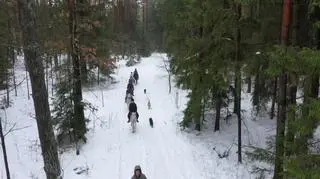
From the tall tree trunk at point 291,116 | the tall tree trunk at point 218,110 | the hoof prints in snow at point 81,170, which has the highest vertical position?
the tall tree trunk at point 291,116

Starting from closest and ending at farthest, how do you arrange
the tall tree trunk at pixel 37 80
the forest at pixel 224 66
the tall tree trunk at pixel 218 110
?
the tall tree trunk at pixel 37 80
the forest at pixel 224 66
the tall tree trunk at pixel 218 110

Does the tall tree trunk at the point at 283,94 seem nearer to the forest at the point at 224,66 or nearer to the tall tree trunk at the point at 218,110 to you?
the forest at the point at 224,66

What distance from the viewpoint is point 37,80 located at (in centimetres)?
525

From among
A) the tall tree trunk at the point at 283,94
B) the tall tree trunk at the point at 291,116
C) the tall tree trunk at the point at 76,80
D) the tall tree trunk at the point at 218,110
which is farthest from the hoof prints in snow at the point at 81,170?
the tall tree trunk at the point at 291,116

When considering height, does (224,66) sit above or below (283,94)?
above

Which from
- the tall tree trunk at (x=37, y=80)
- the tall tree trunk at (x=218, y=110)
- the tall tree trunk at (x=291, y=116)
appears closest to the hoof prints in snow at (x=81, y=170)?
the tall tree trunk at (x=218, y=110)

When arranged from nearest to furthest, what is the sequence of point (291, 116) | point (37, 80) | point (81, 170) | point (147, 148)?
point (37, 80) → point (291, 116) → point (81, 170) → point (147, 148)

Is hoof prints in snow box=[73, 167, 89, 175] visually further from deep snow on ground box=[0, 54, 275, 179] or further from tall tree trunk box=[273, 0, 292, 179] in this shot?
tall tree trunk box=[273, 0, 292, 179]

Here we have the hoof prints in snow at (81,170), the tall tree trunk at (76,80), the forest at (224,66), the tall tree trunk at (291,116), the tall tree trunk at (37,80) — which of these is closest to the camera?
the tall tree trunk at (37,80)

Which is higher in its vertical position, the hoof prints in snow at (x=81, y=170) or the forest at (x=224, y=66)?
the forest at (x=224, y=66)

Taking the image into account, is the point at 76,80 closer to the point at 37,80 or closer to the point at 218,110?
the point at 218,110

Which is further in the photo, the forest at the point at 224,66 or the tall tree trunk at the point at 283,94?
the tall tree trunk at the point at 283,94

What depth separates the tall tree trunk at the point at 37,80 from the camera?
4.92 metres

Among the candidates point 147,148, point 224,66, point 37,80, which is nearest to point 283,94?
point 224,66
